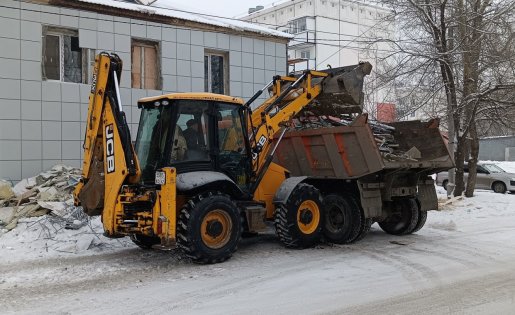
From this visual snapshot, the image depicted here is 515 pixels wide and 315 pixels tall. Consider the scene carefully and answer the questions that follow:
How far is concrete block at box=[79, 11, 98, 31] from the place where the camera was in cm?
1305

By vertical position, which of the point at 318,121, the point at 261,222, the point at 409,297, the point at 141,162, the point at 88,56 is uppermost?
the point at 88,56

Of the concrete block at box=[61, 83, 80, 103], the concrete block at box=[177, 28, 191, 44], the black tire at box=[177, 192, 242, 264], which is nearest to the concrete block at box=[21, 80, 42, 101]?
the concrete block at box=[61, 83, 80, 103]

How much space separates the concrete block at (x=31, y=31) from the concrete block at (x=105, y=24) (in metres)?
1.46

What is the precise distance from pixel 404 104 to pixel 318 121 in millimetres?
6987

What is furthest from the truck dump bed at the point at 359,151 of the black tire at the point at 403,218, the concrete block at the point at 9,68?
the concrete block at the point at 9,68

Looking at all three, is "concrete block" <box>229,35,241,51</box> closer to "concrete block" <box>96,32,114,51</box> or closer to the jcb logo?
"concrete block" <box>96,32,114,51</box>

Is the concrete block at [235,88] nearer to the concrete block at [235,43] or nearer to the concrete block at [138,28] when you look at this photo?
the concrete block at [235,43]

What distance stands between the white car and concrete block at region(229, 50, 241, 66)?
1185cm

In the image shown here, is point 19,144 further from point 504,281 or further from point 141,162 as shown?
point 504,281

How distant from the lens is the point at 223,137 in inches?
328

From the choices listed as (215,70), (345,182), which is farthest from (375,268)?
(215,70)

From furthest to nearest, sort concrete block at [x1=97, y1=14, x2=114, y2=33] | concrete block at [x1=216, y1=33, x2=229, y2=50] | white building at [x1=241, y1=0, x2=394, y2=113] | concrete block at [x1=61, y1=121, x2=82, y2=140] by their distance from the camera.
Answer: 1. white building at [x1=241, y1=0, x2=394, y2=113]
2. concrete block at [x1=216, y1=33, x2=229, y2=50]
3. concrete block at [x1=97, y1=14, x2=114, y2=33]
4. concrete block at [x1=61, y1=121, x2=82, y2=140]

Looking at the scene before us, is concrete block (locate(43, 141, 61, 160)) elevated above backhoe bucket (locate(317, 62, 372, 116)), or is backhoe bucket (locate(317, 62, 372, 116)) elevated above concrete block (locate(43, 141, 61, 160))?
backhoe bucket (locate(317, 62, 372, 116))

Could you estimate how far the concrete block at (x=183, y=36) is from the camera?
14.7m
